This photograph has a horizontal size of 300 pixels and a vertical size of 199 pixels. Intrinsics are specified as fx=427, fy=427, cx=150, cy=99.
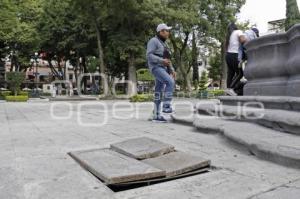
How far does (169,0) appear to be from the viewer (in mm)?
33312

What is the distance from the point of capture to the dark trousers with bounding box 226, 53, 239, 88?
9.73 meters

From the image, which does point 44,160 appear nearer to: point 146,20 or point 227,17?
point 146,20

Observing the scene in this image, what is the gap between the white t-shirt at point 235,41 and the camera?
9692 mm

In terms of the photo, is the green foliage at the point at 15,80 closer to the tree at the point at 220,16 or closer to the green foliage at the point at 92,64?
the tree at the point at 220,16

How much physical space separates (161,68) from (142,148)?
12.8ft

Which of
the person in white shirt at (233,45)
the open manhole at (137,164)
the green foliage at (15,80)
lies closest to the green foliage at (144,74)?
the green foliage at (15,80)

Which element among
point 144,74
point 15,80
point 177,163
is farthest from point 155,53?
point 144,74

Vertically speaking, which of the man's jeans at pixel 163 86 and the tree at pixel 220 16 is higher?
the tree at pixel 220 16

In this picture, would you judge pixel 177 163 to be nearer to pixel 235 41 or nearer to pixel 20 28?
pixel 235 41

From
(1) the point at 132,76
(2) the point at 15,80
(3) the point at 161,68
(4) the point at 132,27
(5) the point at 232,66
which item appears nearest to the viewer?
(3) the point at 161,68

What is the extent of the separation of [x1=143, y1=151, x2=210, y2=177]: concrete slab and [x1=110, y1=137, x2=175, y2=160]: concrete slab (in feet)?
0.31

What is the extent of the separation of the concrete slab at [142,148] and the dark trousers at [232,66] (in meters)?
5.08

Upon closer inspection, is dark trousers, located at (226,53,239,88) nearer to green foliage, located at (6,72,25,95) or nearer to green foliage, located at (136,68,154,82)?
green foliage, located at (6,72,25,95)

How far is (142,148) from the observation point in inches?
189
